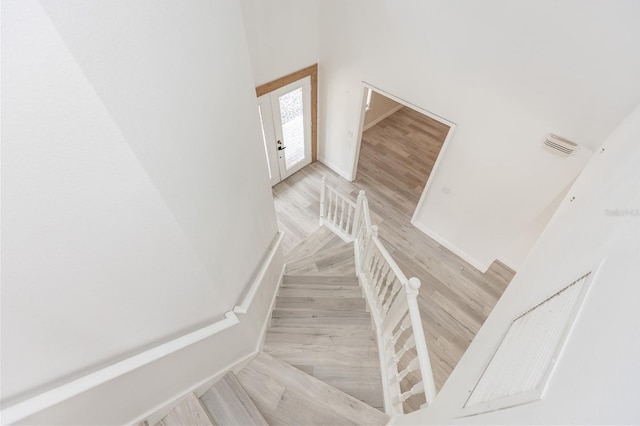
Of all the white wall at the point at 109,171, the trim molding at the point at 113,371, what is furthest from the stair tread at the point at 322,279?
the white wall at the point at 109,171

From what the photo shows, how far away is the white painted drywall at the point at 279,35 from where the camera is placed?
3.40 metres

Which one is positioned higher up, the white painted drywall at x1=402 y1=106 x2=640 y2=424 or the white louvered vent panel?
the white painted drywall at x1=402 y1=106 x2=640 y2=424

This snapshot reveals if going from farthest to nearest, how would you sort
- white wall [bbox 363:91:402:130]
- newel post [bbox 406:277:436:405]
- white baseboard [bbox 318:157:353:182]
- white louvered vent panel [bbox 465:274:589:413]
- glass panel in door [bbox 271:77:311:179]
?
white wall [bbox 363:91:402:130] < white baseboard [bbox 318:157:353:182] < glass panel in door [bbox 271:77:311:179] < newel post [bbox 406:277:436:405] < white louvered vent panel [bbox 465:274:589:413]

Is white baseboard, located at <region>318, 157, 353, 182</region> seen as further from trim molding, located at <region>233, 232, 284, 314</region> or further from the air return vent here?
the air return vent

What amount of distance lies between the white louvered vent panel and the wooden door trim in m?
3.94

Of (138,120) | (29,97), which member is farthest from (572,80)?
(29,97)

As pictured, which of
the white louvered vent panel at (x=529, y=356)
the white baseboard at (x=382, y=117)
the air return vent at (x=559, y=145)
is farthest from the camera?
the white baseboard at (x=382, y=117)

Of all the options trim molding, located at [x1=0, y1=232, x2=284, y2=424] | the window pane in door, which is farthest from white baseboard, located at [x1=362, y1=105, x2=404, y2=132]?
trim molding, located at [x1=0, y1=232, x2=284, y2=424]

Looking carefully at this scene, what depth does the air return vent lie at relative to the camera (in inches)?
103

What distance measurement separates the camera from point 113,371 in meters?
1.30

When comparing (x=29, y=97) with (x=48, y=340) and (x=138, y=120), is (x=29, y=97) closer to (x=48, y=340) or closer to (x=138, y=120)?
(x=138, y=120)

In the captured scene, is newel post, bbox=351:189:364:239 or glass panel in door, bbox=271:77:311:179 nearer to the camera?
newel post, bbox=351:189:364:239

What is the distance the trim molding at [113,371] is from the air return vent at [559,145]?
313 centimetres

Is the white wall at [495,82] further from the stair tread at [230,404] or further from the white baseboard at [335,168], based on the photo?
the stair tread at [230,404]
